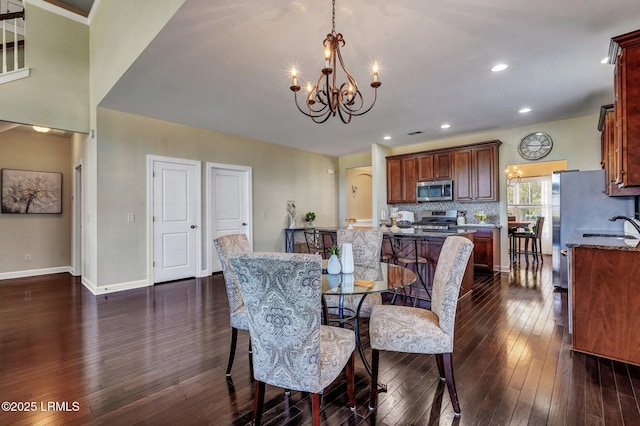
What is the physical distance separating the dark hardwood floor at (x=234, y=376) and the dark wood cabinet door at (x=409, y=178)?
3316 mm

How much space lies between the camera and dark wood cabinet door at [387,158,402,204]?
6617 mm

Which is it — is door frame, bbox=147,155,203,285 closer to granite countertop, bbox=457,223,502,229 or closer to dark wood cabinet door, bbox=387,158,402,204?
dark wood cabinet door, bbox=387,158,402,204

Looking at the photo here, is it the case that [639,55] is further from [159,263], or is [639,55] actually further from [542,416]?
[159,263]

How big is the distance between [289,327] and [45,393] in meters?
1.85

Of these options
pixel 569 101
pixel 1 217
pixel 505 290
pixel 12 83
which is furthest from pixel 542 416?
pixel 1 217

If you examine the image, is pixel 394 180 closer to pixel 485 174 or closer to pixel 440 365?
pixel 485 174

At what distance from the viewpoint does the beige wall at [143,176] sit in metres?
4.22

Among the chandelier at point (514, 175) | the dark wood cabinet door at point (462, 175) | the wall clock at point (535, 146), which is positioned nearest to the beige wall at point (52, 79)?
the dark wood cabinet door at point (462, 175)

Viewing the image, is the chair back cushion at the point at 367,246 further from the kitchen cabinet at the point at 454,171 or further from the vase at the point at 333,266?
the kitchen cabinet at the point at 454,171

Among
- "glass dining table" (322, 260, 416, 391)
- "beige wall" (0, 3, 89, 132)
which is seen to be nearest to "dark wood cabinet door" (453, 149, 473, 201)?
"glass dining table" (322, 260, 416, 391)

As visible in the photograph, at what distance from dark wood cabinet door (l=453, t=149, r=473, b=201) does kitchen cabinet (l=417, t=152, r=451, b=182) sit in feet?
0.44

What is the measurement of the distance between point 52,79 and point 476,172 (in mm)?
6857

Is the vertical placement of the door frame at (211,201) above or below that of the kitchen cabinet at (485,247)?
above

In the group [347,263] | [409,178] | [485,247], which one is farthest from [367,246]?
[409,178]
